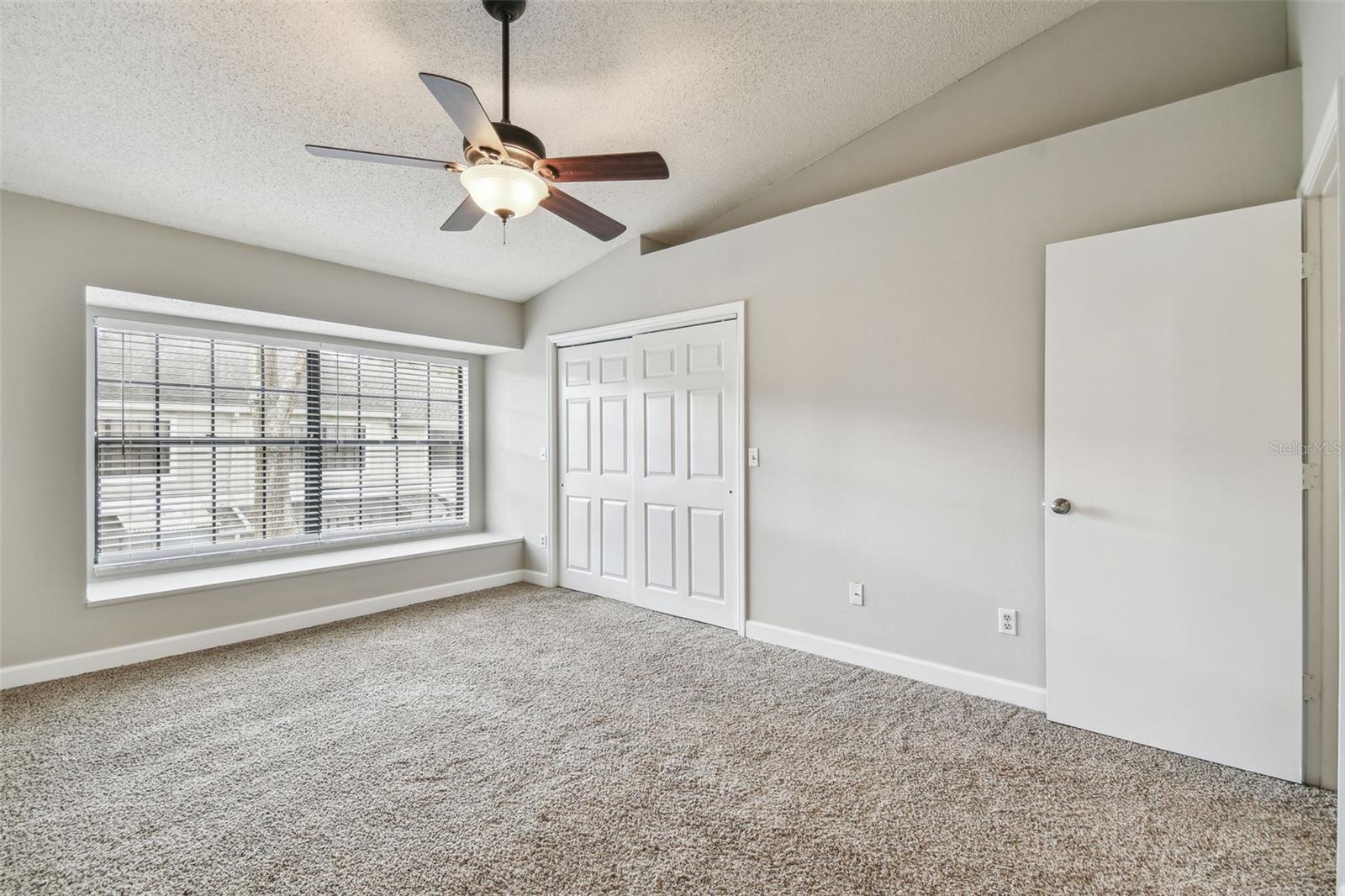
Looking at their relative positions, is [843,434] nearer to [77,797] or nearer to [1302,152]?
[1302,152]

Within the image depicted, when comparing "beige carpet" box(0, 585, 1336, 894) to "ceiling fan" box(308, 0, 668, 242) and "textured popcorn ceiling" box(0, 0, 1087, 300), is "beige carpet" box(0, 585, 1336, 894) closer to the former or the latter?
"ceiling fan" box(308, 0, 668, 242)

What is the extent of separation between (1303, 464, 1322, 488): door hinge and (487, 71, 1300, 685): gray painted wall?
0.83 m

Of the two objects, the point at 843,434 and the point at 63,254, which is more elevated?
the point at 63,254

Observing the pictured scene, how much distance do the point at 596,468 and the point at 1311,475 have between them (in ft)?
12.4

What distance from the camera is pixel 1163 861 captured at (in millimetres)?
1700

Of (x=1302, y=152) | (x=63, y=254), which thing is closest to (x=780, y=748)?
(x=1302, y=152)

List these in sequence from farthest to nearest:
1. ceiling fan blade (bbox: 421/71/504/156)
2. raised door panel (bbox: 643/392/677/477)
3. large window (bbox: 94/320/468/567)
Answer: raised door panel (bbox: 643/392/677/477) → large window (bbox: 94/320/468/567) → ceiling fan blade (bbox: 421/71/504/156)

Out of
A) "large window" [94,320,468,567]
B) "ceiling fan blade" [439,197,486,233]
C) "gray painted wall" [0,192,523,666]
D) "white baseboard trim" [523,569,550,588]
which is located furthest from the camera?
"white baseboard trim" [523,569,550,588]

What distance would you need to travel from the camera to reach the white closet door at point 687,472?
374 cm

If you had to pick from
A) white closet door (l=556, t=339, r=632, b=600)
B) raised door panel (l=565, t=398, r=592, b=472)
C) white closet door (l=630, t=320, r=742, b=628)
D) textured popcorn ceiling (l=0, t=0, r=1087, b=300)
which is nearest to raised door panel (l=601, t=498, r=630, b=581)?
white closet door (l=556, t=339, r=632, b=600)

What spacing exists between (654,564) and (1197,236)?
130 inches

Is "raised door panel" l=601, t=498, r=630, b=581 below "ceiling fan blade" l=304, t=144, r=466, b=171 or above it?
below

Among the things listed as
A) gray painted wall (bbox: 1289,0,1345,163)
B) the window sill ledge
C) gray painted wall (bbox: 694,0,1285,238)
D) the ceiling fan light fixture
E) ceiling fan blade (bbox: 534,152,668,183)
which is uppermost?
gray painted wall (bbox: 694,0,1285,238)

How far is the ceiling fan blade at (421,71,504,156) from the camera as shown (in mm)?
1553
